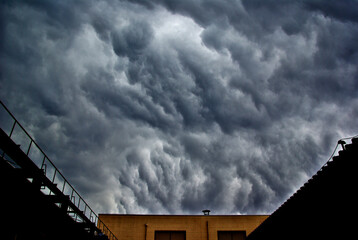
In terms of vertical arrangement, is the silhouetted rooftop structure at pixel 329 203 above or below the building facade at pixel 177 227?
below

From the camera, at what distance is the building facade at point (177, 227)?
24.5 metres

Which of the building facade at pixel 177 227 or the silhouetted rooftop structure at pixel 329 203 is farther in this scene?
the building facade at pixel 177 227

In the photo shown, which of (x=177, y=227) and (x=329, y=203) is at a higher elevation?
(x=177, y=227)

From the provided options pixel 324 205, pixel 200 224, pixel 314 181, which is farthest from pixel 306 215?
pixel 200 224

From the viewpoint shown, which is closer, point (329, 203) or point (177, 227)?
point (329, 203)

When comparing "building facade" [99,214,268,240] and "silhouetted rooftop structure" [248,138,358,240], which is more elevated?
"building facade" [99,214,268,240]

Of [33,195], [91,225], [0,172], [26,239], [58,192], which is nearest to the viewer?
[0,172]

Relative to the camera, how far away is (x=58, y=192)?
445 inches

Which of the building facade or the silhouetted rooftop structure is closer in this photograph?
the silhouetted rooftop structure

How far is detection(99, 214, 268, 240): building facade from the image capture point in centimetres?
2453

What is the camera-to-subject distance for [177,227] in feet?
81.6

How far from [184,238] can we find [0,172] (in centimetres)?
2085

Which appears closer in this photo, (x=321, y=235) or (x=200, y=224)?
(x=321, y=235)

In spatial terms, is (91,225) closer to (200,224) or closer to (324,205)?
(200,224)
